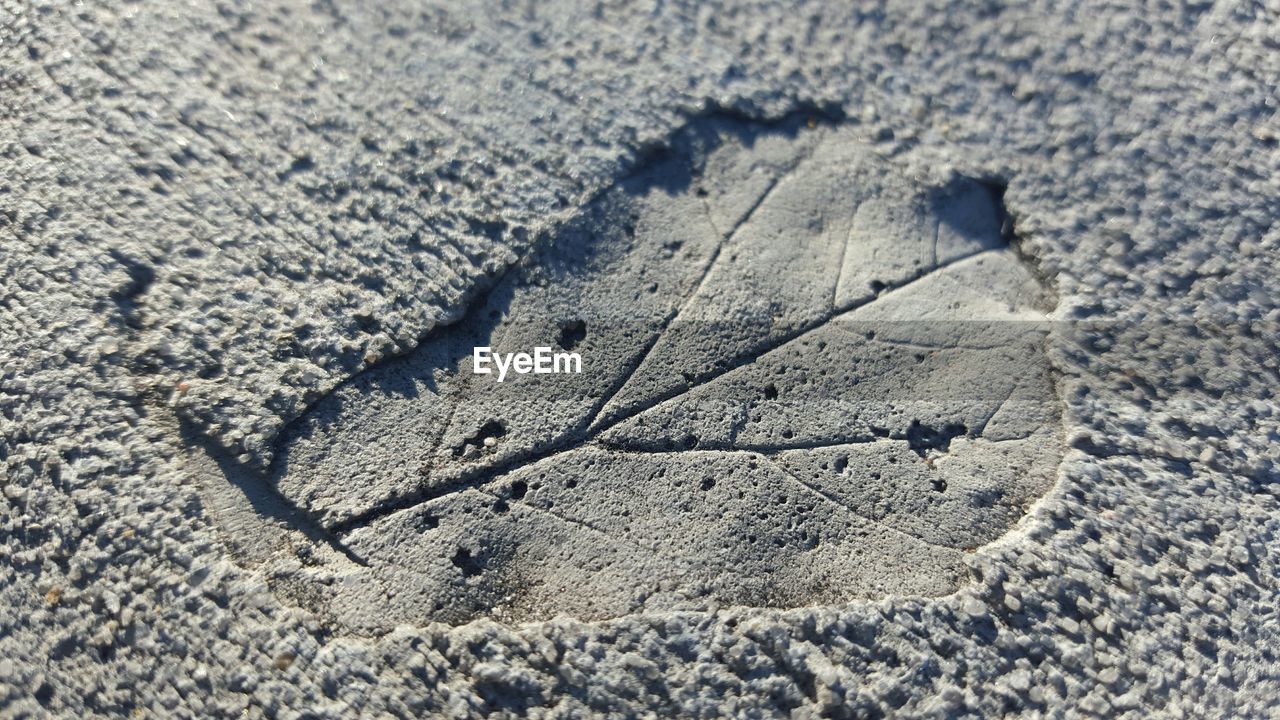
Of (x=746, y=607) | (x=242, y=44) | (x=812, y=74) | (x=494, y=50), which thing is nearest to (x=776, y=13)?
(x=812, y=74)

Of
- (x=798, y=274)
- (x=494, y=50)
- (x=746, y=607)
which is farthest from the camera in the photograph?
(x=494, y=50)

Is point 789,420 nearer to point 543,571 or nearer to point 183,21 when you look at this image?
point 543,571

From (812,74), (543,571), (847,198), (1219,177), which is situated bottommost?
(543,571)

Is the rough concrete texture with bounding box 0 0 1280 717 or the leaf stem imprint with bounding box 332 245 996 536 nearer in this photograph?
the rough concrete texture with bounding box 0 0 1280 717

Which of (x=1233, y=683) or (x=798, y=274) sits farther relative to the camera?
(x=798, y=274)

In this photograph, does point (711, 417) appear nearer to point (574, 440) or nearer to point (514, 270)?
point (574, 440)

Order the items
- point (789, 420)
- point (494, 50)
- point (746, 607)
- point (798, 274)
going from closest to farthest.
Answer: point (746, 607) → point (789, 420) → point (798, 274) → point (494, 50)

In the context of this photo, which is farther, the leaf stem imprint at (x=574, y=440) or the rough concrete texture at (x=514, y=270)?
the leaf stem imprint at (x=574, y=440)

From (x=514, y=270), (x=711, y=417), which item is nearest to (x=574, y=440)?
(x=711, y=417)
